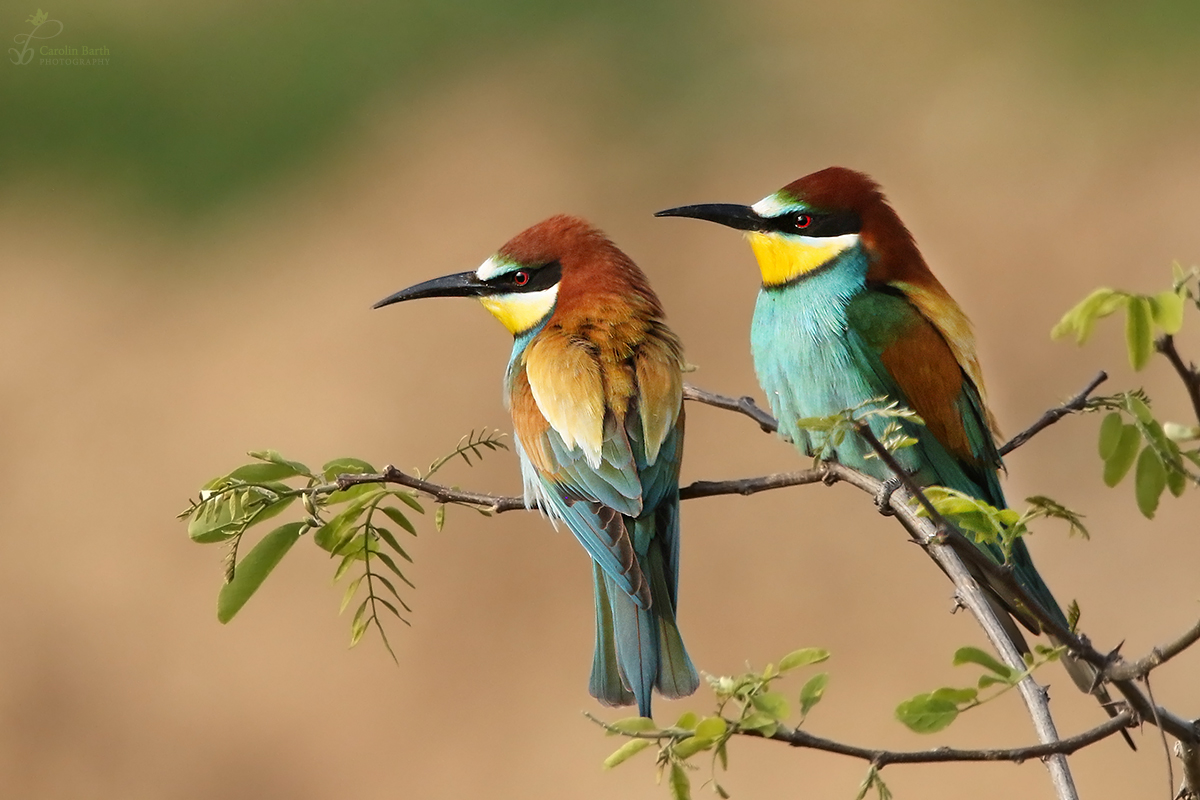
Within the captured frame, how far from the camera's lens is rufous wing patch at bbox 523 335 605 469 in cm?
179

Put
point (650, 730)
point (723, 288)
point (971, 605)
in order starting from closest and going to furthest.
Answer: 1. point (650, 730)
2. point (971, 605)
3. point (723, 288)

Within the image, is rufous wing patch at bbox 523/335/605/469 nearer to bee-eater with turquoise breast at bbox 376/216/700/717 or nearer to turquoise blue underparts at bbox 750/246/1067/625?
bee-eater with turquoise breast at bbox 376/216/700/717

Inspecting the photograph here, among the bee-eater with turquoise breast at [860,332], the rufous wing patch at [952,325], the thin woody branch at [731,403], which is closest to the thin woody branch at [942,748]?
the thin woody branch at [731,403]

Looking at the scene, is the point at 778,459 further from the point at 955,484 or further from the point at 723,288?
the point at 955,484

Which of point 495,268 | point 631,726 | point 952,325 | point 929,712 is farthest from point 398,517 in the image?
point 952,325

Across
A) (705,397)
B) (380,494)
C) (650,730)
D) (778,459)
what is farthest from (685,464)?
(650,730)

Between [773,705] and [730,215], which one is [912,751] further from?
[730,215]

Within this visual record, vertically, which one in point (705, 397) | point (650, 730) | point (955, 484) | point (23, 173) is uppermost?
point (23, 173)

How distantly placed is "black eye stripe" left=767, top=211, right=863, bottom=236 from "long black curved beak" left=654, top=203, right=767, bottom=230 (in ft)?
0.09

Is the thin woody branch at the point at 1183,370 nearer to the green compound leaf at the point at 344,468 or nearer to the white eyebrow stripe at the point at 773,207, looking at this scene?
the green compound leaf at the point at 344,468

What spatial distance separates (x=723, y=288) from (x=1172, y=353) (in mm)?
4050

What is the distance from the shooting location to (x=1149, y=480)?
951mm

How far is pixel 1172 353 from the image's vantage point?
0.77m

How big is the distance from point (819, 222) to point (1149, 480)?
1.19m
